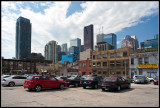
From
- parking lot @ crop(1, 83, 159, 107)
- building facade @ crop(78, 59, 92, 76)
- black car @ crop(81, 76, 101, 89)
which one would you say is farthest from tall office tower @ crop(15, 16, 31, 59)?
parking lot @ crop(1, 83, 159, 107)

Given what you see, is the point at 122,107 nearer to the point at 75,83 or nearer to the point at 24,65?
the point at 75,83

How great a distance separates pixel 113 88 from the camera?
13883mm

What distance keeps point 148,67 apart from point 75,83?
26.5 m

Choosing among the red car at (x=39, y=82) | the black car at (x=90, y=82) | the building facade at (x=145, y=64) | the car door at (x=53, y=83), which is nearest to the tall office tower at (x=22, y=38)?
the building facade at (x=145, y=64)

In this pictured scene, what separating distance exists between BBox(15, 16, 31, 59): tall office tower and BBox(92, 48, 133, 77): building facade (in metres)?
129

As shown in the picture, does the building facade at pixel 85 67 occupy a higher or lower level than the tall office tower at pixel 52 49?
lower

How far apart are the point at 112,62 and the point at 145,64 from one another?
12615 millimetres

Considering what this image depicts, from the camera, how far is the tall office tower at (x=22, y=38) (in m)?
165

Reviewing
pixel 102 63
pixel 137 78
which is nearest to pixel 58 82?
pixel 137 78

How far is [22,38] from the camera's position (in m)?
172

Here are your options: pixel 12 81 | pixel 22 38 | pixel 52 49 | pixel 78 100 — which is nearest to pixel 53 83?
pixel 78 100

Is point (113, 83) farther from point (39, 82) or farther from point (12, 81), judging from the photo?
point (12, 81)

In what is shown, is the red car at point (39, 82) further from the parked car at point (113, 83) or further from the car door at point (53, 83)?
the parked car at point (113, 83)

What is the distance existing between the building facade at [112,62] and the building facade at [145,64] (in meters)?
2.55
